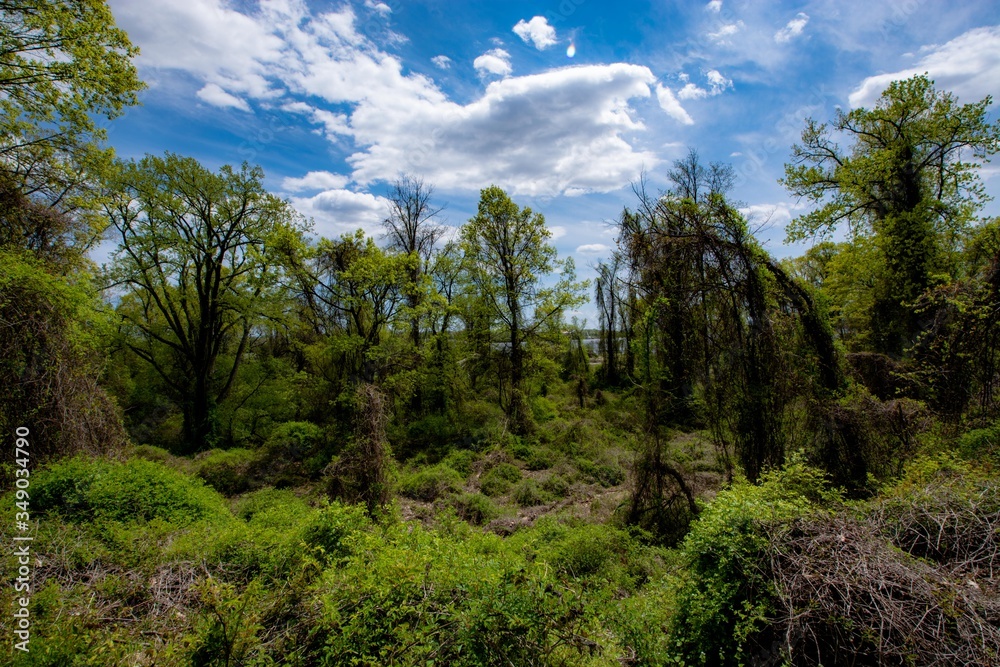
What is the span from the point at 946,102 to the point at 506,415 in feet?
58.3

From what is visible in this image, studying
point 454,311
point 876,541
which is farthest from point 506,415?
point 876,541

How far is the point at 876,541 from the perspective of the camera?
3.51m

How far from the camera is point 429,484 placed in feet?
36.7

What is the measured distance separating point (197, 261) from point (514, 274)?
41.1 ft

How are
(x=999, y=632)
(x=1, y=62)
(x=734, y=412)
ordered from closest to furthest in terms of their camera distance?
(x=999, y=632) < (x=1, y=62) < (x=734, y=412)

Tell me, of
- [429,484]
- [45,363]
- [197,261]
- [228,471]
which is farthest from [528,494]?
[197,261]

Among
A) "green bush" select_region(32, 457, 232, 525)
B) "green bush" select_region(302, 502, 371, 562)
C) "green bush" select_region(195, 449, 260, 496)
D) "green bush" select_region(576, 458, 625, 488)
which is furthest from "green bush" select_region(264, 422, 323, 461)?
"green bush" select_region(576, 458, 625, 488)

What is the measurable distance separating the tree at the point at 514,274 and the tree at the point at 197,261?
302 inches

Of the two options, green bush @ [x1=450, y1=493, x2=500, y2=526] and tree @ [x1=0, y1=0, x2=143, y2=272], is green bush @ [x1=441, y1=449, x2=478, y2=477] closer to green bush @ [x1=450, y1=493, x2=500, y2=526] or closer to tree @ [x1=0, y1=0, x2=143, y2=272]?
green bush @ [x1=450, y1=493, x2=500, y2=526]

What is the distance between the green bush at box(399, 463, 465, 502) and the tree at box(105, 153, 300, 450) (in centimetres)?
A: 978

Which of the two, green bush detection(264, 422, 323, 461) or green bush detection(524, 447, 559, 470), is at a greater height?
green bush detection(264, 422, 323, 461)

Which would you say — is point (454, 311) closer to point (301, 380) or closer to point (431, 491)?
point (301, 380)

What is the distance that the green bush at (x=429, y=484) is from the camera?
1080cm

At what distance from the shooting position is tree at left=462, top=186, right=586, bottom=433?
17922mm
